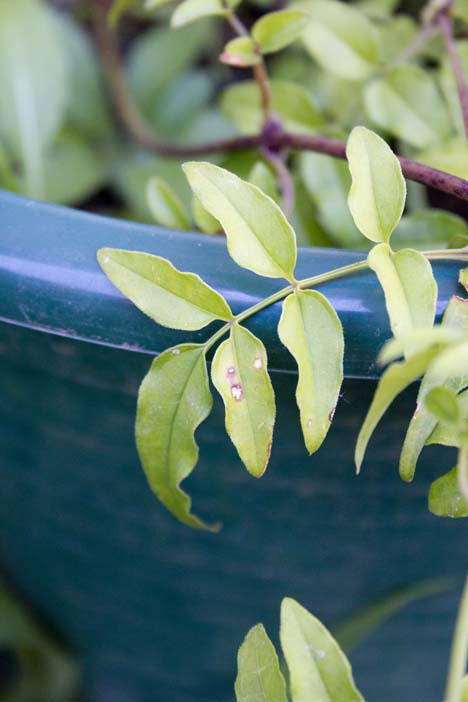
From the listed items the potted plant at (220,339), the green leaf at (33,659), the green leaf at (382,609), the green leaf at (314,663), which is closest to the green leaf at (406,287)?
the potted plant at (220,339)

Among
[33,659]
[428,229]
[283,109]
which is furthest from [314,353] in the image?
[33,659]

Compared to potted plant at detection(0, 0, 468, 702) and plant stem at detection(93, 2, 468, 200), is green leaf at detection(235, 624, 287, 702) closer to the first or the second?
potted plant at detection(0, 0, 468, 702)

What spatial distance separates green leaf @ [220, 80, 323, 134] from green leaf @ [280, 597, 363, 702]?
13.0 inches

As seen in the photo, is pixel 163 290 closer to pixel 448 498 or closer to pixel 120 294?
pixel 120 294

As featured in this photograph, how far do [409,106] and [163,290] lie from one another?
25 centimetres

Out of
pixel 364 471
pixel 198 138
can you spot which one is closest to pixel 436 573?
pixel 364 471

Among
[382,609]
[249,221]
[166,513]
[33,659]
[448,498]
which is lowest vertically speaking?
[33,659]

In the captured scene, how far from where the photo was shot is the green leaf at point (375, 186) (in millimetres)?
306

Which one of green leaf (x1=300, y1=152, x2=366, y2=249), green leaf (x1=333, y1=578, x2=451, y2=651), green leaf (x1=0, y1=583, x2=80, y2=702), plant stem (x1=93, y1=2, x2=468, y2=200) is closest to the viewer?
plant stem (x1=93, y1=2, x2=468, y2=200)

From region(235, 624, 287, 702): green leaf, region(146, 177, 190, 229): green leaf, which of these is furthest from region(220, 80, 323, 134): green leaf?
region(235, 624, 287, 702): green leaf

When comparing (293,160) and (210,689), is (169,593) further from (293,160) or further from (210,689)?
(293,160)

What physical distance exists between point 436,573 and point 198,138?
43cm

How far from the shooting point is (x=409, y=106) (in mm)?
481

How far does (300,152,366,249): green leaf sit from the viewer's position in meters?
0.46
